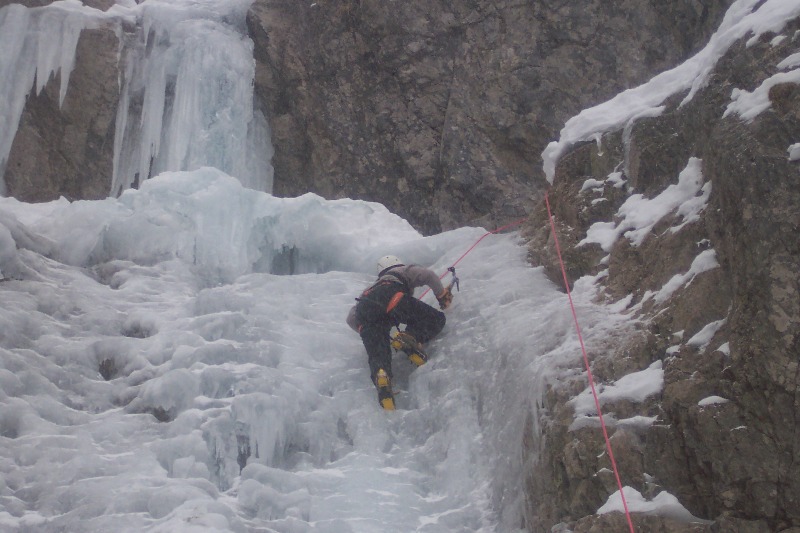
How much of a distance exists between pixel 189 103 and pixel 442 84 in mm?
3862

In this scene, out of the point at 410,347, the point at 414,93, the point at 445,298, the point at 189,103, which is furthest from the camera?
the point at 189,103

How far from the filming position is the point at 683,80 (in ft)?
17.0

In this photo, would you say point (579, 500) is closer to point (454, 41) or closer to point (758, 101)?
point (758, 101)

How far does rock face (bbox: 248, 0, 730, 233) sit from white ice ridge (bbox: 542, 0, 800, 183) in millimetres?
5016

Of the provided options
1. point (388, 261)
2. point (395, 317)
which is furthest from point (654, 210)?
point (388, 261)

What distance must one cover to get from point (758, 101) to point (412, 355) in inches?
118

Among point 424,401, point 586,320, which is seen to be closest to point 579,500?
point 586,320

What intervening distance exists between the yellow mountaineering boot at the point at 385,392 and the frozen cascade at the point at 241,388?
0.25 feet

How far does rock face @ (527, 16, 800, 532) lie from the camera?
11.3ft

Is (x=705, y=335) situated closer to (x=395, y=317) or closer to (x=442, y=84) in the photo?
(x=395, y=317)

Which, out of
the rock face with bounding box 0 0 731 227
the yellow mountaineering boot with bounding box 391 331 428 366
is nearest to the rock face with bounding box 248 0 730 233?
the rock face with bounding box 0 0 731 227

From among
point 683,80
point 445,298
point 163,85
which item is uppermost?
point 163,85

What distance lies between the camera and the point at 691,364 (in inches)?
152

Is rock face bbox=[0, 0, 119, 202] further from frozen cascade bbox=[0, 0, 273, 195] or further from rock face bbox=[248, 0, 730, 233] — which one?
rock face bbox=[248, 0, 730, 233]
